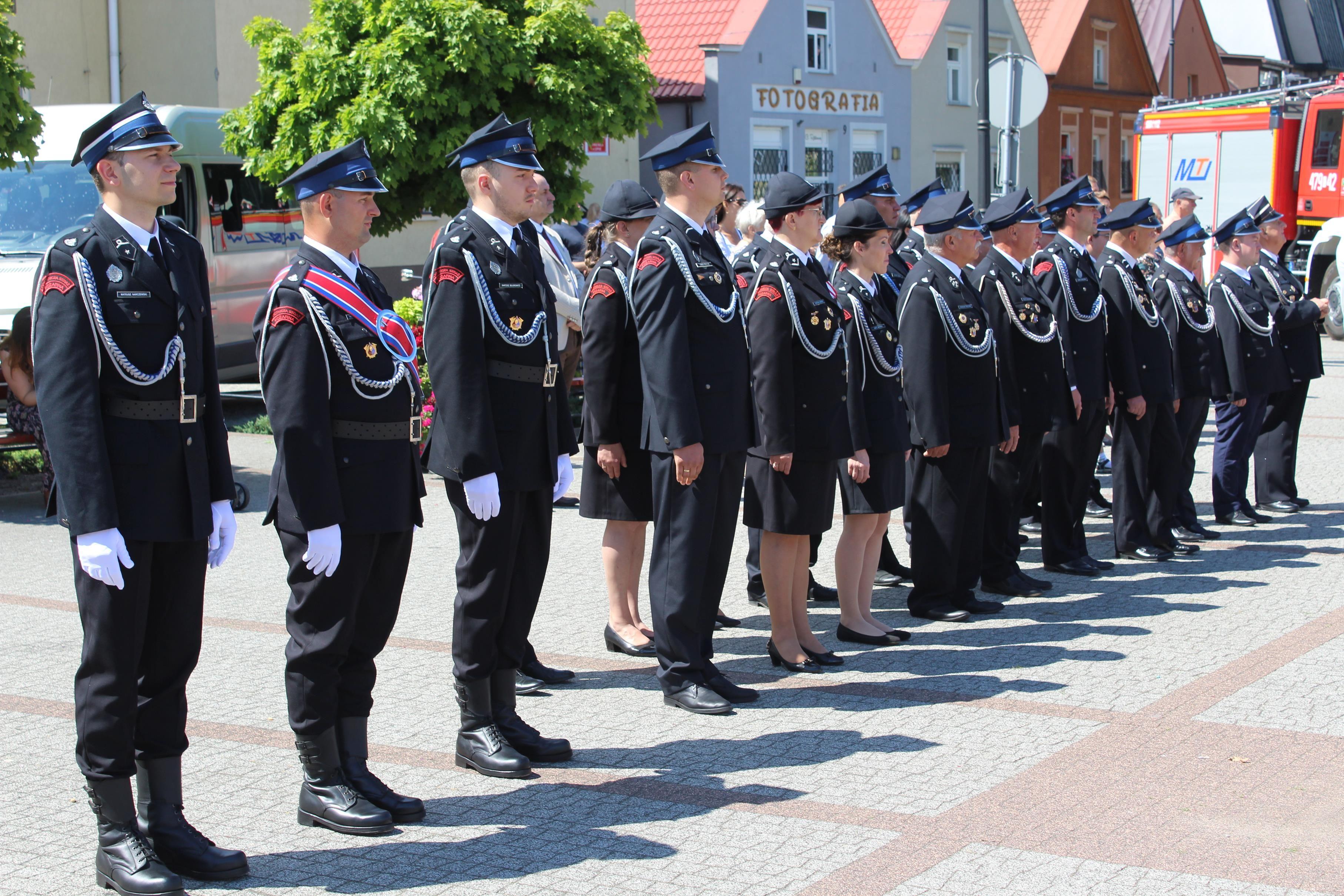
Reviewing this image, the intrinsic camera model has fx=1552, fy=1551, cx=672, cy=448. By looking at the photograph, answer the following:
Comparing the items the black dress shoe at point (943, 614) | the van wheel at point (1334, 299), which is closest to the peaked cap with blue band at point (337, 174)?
the black dress shoe at point (943, 614)

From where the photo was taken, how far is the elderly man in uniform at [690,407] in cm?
571

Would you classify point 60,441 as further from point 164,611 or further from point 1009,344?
point 1009,344

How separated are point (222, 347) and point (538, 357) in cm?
1088

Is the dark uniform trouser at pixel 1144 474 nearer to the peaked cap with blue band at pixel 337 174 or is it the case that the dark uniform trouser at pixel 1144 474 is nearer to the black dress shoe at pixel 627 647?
the black dress shoe at pixel 627 647

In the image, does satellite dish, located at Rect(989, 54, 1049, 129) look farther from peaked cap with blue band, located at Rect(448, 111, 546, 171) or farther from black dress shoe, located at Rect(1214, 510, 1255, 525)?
peaked cap with blue band, located at Rect(448, 111, 546, 171)

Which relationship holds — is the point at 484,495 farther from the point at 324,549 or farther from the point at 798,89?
the point at 798,89

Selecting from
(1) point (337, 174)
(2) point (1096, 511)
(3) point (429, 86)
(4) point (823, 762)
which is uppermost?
(3) point (429, 86)

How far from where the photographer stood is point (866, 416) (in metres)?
6.91

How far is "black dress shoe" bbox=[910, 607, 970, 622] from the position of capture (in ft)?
24.3

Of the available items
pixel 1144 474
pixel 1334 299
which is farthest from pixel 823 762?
pixel 1334 299

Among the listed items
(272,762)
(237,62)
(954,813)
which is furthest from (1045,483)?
(237,62)

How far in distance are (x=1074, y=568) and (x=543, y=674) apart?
11.6 ft

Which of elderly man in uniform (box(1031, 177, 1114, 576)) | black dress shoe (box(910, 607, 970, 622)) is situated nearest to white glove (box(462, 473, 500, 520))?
black dress shoe (box(910, 607, 970, 622))

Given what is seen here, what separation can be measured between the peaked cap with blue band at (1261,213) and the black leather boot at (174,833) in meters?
8.33
